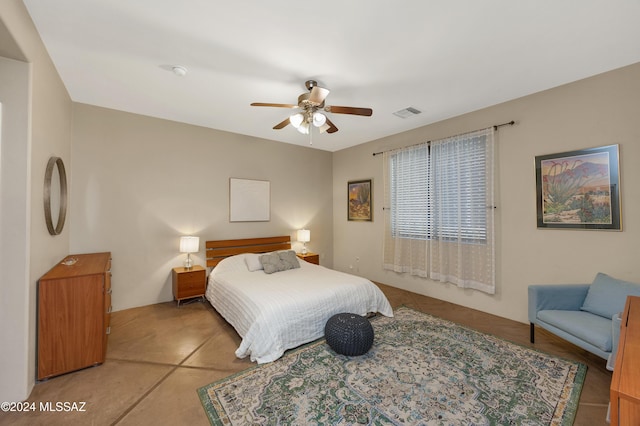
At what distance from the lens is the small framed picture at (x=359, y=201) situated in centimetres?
523

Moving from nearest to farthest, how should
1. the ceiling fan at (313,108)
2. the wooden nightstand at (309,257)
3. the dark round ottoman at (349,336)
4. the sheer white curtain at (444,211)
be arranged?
the dark round ottoman at (349,336) < the ceiling fan at (313,108) < the sheer white curtain at (444,211) < the wooden nightstand at (309,257)

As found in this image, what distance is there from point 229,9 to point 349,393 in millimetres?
2997

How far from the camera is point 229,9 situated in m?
1.87

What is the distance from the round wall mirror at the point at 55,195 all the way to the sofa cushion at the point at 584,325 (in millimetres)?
4810

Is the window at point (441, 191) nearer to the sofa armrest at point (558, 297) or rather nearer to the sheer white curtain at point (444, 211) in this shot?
the sheer white curtain at point (444, 211)

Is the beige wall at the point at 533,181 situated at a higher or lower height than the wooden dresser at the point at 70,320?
higher

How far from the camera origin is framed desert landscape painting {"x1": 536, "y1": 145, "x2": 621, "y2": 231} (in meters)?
2.64

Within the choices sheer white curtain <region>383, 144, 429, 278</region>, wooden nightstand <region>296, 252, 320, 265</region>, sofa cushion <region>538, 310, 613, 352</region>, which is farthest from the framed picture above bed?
sofa cushion <region>538, 310, 613, 352</region>

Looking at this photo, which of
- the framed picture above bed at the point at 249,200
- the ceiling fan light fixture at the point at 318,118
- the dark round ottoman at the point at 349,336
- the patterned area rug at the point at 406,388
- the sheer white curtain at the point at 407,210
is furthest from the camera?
the framed picture above bed at the point at 249,200

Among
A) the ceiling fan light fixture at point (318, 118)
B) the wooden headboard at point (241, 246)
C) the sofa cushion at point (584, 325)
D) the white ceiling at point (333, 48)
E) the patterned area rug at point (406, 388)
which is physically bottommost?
the patterned area rug at point (406, 388)

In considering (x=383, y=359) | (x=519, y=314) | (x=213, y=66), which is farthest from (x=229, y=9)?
(x=519, y=314)

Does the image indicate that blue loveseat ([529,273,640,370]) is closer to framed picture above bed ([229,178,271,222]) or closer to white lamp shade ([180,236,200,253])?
framed picture above bed ([229,178,271,222])

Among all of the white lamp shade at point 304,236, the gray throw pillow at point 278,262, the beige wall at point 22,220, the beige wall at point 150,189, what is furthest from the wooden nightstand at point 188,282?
the white lamp shade at point 304,236

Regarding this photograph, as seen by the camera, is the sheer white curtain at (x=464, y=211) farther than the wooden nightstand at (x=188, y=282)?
No
